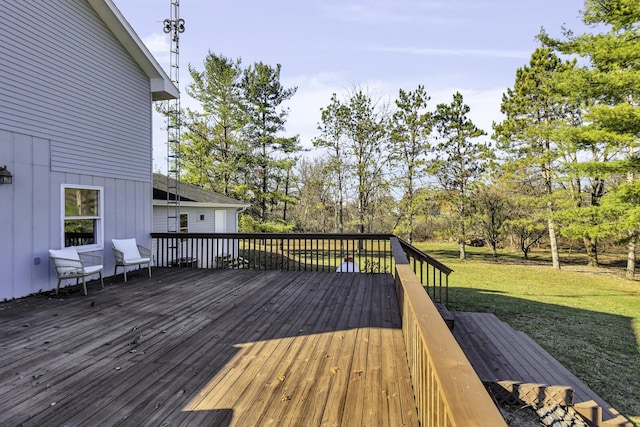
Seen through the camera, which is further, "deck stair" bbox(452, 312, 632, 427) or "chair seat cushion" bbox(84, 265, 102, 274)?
"chair seat cushion" bbox(84, 265, 102, 274)

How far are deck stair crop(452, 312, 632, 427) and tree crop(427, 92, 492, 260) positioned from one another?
1380 cm

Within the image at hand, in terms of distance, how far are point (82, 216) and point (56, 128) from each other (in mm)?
1592

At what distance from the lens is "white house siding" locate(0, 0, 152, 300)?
4895 millimetres

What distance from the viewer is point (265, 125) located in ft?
56.6

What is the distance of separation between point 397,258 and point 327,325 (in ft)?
3.83

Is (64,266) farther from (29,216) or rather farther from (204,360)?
(204,360)

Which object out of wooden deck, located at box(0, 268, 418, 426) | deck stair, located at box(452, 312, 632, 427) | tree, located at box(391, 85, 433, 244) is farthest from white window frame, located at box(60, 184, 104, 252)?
tree, located at box(391, 85, 433, 244)

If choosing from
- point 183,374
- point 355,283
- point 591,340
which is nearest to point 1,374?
point 183,374

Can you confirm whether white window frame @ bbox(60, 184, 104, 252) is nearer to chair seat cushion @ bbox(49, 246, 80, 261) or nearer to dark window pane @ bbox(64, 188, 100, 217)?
dark window pane @ bbox(64, 188, 100, 217)

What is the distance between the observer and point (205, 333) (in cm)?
356

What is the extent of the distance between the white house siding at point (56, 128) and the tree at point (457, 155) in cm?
1490

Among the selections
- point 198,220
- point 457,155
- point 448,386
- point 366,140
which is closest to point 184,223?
point 198,220

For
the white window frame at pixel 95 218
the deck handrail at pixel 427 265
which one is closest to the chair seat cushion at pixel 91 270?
the white window frame at pixel 95 218

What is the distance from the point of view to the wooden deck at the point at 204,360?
2.15 m
